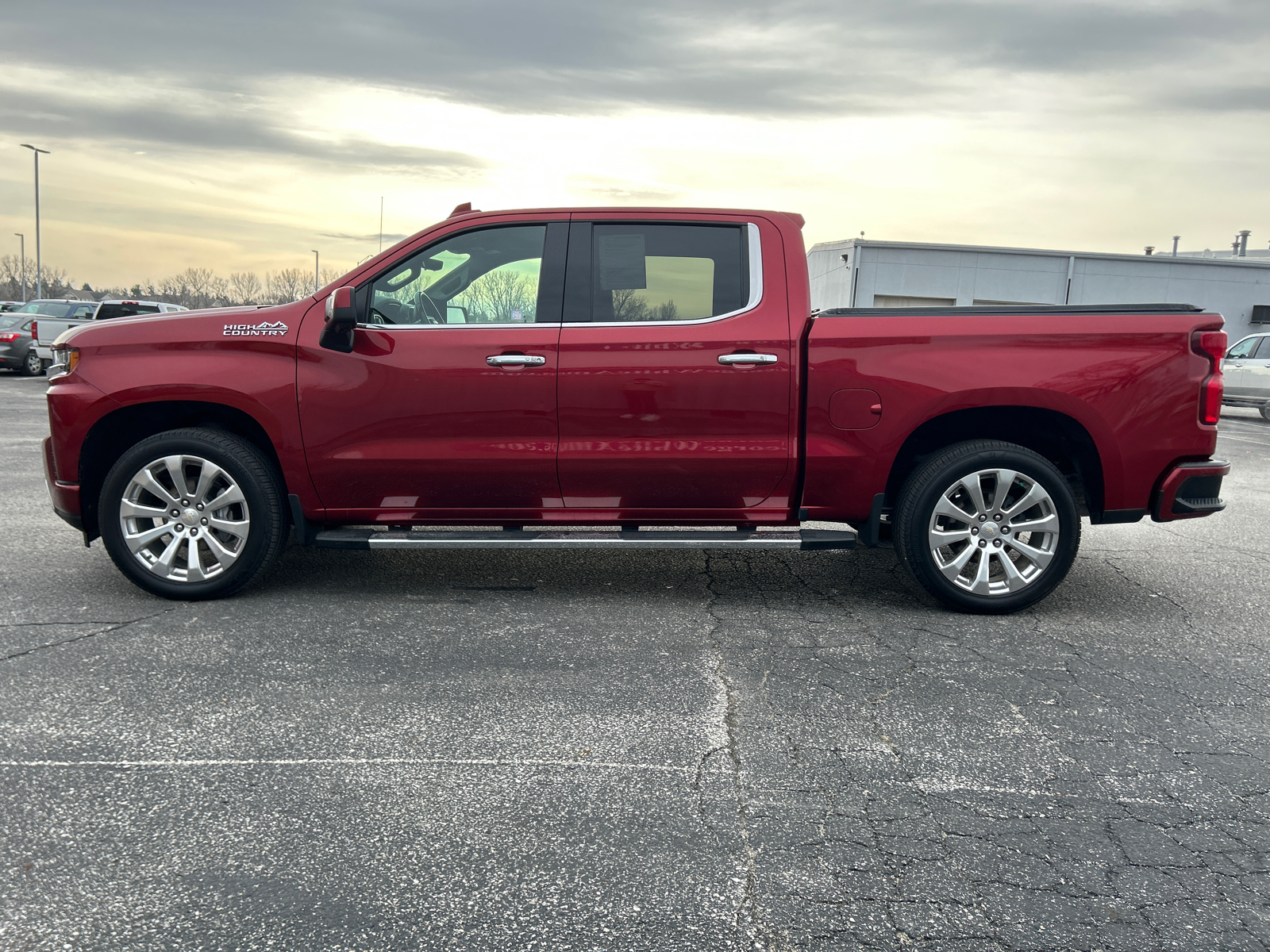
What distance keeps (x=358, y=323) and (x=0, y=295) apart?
473ft

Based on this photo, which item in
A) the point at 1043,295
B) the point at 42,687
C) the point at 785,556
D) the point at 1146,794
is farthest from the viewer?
the point at 1043,295

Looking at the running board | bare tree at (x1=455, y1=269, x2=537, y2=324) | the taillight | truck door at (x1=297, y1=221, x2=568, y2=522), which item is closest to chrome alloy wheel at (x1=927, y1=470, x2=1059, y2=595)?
the running board

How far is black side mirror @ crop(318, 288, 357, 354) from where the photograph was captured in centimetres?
482

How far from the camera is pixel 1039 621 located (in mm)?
→ 5051

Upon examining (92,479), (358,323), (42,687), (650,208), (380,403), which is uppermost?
(650,208)

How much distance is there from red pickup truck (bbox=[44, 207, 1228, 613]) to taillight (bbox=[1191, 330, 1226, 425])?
13 mm

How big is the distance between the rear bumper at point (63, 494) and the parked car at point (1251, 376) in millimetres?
20366

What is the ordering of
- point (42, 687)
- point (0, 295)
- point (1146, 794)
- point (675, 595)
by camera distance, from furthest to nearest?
1. point (0, 295)
2. point (675, 595)
3. point (42, 687)
4. point (1146, 794)

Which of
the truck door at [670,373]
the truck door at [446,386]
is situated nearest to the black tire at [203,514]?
the truck door at [446,386]

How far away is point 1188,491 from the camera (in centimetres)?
502

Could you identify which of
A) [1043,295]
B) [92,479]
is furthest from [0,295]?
[92,479]

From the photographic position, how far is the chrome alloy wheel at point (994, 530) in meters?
4.97

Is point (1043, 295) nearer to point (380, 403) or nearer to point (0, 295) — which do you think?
point (380, 403)

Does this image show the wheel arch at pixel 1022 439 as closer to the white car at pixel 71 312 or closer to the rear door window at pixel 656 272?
the rear door window at pixel 656 272
